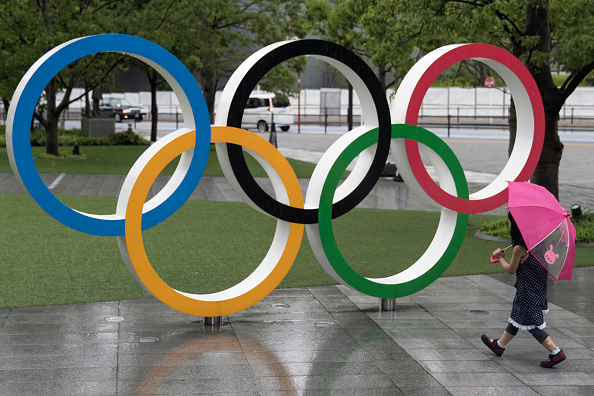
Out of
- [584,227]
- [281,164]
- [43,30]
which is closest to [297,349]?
[281,164]

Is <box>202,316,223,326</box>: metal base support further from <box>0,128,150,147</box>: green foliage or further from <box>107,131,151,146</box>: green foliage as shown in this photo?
<box>107,131,151,146</box>: green foliage

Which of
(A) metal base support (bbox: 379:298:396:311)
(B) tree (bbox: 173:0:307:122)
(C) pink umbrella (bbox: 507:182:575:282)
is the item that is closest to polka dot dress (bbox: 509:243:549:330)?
(C) pink umbrella (bbox: 507:182:575:282)

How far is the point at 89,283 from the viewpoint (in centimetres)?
891

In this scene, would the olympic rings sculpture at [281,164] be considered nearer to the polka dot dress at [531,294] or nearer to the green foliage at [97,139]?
the polka dot dress at [531,294]

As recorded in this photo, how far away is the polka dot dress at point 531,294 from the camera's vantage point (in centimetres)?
629

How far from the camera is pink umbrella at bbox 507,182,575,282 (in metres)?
5.97

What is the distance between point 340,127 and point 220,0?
79.4ft

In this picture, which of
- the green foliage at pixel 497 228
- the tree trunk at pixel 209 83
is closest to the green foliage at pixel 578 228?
the green foliage at pixel 497 228

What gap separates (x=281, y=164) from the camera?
741cm

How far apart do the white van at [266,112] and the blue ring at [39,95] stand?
3556 cm

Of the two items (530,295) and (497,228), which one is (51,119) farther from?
(530,295)

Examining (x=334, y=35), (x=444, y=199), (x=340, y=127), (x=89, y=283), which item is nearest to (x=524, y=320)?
(x=444, y=199)

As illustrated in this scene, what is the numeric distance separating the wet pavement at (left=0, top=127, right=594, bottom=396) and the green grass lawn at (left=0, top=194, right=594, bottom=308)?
31.3 inches

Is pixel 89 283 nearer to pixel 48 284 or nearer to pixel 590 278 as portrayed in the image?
pixel 48 284
